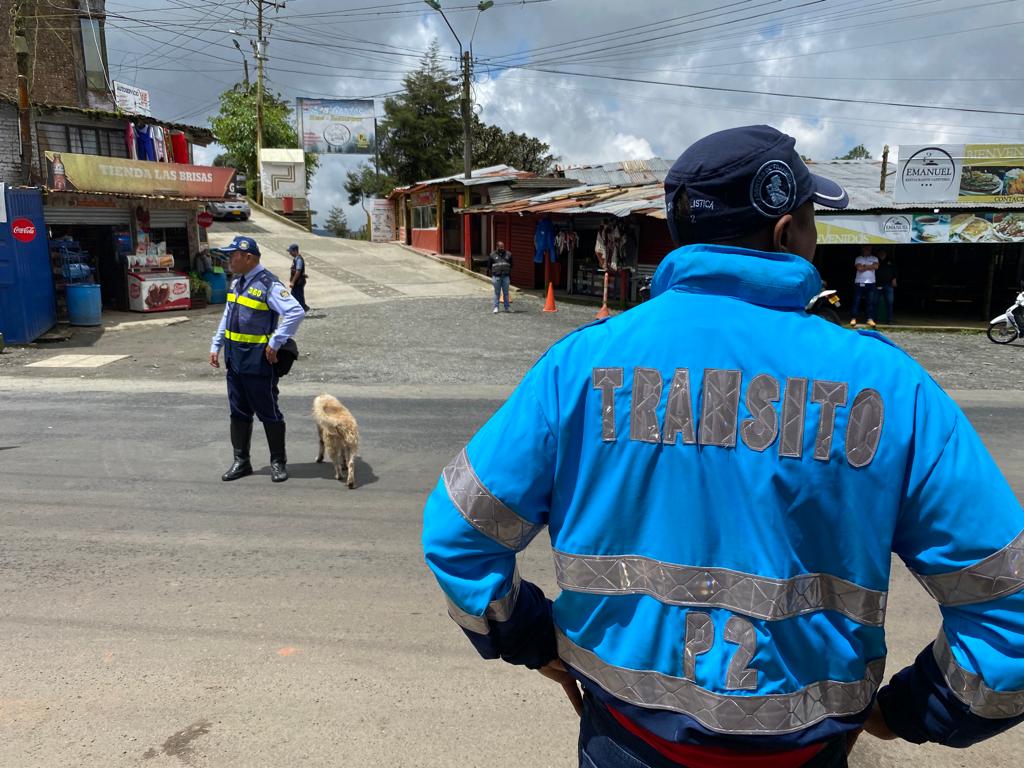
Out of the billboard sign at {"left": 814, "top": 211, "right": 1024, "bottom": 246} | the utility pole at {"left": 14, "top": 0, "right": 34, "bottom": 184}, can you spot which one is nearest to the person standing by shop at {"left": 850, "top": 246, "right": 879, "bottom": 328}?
the billboard sign at {"left": 814, "top": 211, "right": 1024, "bottom": 246}

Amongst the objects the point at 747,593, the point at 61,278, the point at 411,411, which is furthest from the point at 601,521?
the point at 61,278

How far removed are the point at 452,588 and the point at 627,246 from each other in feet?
63.1

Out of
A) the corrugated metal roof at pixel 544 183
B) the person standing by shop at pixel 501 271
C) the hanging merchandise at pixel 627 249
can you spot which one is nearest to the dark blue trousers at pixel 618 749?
the person standing by shop at pixel 501 271

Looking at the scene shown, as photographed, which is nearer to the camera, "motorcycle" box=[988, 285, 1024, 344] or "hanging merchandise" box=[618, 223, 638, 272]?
"motorcycle" box=[988, 285, 1024, 344]

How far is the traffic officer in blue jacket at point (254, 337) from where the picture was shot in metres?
5.91

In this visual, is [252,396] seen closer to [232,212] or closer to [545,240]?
[545,240]

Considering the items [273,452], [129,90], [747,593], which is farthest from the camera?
[129,90]

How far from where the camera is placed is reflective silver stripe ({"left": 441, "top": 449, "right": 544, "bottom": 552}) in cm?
139

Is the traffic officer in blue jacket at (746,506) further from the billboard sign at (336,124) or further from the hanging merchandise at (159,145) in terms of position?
the billboard sign at (336,124)

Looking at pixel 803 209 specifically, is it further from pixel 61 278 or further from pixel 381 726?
pixel 61 278

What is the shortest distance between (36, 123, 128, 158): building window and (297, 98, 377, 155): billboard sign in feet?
104

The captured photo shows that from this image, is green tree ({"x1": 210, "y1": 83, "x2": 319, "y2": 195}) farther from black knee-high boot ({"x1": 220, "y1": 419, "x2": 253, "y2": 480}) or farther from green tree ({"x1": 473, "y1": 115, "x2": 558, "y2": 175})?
black knee-high boot ({"x1": 220, "y1": 419, "x2": 253, "y2": 480})

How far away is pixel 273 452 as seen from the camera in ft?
20.4

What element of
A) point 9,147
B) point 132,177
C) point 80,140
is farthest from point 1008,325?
point 9,147
